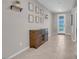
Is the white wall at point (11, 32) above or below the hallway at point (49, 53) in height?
above

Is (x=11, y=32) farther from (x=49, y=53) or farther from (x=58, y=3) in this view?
(x=58, y=3)

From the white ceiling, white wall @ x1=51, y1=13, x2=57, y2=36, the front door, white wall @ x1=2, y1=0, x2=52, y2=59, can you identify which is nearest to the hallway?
white wall @ x1=2, y1=0, x2=52, y2=59

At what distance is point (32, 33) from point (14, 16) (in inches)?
69.3

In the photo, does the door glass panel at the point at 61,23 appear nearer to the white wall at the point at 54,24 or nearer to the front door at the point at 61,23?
the front door at the point at 61,23

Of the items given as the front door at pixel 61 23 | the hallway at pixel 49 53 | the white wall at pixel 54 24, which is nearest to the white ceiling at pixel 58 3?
the hallway at pixel 49 53

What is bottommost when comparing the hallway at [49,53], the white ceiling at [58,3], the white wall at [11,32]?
the hallway at [49,53]

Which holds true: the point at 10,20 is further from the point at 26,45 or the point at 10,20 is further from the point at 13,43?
the point at 26,45

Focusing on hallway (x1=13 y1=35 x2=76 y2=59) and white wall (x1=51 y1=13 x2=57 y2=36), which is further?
white wall (x1=51 y1=13 x2=57 y2=36)

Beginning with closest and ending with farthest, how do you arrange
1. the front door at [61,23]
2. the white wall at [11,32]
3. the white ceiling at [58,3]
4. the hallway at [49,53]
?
1. the white wall at [11,32]
2. the hallway at [49,53]
3. the white ceiling at [58,3]
4. the front door at [61,23]

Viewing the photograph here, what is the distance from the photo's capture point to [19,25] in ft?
13.5

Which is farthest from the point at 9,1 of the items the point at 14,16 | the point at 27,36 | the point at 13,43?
the point at 27,36

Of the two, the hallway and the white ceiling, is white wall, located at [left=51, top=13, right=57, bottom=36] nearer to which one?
the white ceiling

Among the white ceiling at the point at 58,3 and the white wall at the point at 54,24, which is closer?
the white ceiling at the point at 58,3

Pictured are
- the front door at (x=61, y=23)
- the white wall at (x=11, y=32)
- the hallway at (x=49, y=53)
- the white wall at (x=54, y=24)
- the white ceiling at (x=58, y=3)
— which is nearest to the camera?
the white wall at (x=11, y=32)
